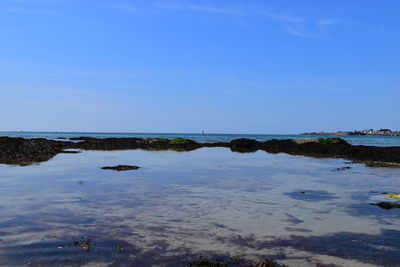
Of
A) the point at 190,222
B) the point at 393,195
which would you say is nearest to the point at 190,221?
the point at 190,222

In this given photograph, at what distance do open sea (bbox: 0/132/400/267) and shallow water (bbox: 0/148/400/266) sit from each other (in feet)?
0.06

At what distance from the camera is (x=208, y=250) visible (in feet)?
18.2

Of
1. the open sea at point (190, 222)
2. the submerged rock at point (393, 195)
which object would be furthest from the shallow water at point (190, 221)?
the submerged rock at point (393, 195)

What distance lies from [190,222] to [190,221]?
0.09 m

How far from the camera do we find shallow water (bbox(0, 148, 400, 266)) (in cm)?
533

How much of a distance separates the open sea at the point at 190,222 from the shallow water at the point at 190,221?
0.06ft

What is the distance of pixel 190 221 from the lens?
742 centimetres

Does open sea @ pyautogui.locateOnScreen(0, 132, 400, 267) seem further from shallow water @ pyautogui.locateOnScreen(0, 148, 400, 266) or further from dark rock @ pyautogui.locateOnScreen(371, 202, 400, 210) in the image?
dark rock @ pyautogui.locateOnScreen(371, 202, 400, 210)

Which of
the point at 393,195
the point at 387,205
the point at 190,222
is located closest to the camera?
the point at 190,222

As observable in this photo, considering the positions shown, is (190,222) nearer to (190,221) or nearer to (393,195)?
(190,221)

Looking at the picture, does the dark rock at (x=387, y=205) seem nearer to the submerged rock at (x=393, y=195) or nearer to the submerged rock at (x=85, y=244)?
the submerged rock at (x=393, y=195)

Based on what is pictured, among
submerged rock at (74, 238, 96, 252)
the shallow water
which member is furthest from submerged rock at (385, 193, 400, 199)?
submerged rock at (74, 238, 96, 252)

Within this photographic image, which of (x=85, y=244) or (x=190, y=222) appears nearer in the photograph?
(x=85, y=244)

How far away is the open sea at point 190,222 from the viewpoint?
531 cm
